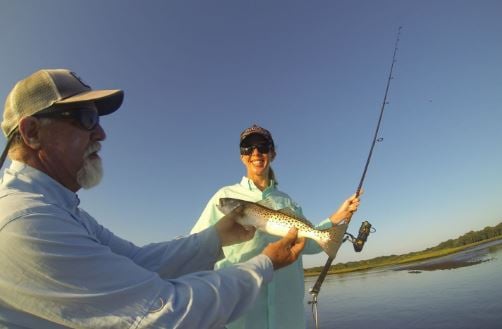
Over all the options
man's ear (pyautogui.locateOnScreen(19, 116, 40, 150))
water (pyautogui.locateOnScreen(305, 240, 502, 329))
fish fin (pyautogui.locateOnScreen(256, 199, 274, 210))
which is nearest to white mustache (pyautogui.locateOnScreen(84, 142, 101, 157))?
man's ear (pyautogui.locateOnScreen(19, 116, 40, 150))

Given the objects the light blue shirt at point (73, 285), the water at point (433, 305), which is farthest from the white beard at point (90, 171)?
the water at point (433, 305)

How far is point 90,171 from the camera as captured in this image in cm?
312

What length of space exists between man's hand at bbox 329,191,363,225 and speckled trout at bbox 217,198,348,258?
0.64 m

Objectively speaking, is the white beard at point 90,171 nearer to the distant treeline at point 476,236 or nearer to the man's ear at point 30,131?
the man's ear at point 30,131

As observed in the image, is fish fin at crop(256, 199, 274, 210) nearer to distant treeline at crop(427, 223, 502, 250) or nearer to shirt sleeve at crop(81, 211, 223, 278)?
shirt sleeve at crop(81, 211, 223, 278)

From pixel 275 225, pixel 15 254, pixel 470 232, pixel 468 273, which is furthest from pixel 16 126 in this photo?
pixel 470 232

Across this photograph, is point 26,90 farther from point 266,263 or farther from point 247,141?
point 247,141

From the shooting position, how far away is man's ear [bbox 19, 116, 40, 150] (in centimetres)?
256

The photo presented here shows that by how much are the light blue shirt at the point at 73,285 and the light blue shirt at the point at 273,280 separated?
8.31ft

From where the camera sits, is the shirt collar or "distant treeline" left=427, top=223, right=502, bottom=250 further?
"distant treeline" left=427, top=223, right=502, bottom=250

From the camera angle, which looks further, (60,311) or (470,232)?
(470,232)

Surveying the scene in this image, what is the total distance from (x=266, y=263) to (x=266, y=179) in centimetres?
329

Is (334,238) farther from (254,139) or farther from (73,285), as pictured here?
(73,285)

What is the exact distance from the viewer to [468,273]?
23828 mm
